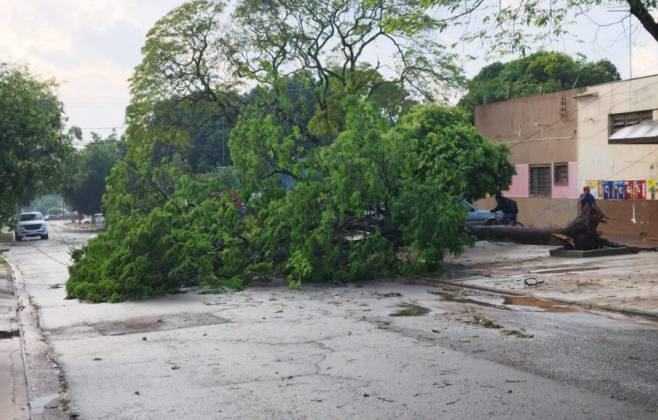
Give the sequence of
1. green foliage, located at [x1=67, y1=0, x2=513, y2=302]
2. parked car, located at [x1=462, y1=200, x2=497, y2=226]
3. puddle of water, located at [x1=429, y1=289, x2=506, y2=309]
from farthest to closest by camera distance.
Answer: parked car, located at [x1=462, y1=200, x2=497, y2=226], green foliage, located at [x1=67, y1=0, x2=513, y2=302], puddle of water, located at [x1=429, y1=289, x2=506, y2=309]

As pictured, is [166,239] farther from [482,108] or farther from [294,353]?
[482,108]

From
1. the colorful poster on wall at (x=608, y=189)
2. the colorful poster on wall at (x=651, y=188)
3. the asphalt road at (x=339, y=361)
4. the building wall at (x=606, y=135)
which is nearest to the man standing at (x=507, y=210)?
the colorful poster on wall at (x=608, y=189)

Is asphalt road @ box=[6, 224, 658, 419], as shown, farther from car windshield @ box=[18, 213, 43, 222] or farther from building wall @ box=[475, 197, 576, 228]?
car windshield @ box=[18, 213, 43, 222]

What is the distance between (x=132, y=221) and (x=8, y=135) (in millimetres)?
12018

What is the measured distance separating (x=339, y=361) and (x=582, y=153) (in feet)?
78.1

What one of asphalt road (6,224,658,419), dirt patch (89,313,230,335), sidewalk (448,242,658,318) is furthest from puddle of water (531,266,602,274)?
dirt patch (89,313,230,335)

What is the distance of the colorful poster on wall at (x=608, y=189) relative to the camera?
89.5ft

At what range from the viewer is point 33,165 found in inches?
950

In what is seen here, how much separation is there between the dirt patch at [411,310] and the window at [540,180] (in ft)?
69.1

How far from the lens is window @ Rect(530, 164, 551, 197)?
1233 inches

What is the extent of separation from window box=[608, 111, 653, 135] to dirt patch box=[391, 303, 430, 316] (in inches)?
682

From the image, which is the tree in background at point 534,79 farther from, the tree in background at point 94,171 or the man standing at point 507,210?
the tree in background at point 94,171

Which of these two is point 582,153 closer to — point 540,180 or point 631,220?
point 540,180

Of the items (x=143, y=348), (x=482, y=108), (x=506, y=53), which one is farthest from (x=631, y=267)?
(x=482, y=108)
